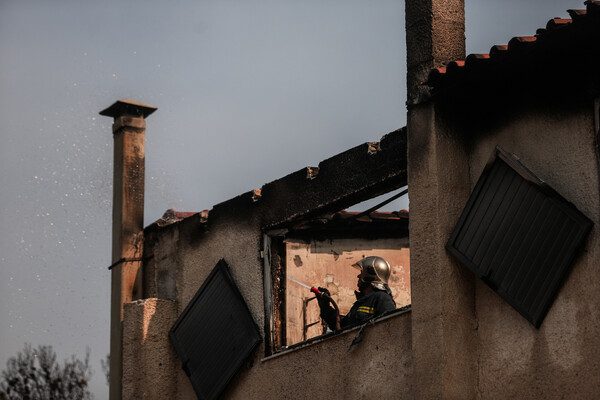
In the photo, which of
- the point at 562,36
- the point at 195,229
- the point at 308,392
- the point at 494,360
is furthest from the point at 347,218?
the point at 562,36

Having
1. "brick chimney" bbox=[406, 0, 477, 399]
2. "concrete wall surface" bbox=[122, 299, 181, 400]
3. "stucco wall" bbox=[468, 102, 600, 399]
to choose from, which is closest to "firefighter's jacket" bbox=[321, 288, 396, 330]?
"brick chimney" bbox=[406, 0, 477, 399]

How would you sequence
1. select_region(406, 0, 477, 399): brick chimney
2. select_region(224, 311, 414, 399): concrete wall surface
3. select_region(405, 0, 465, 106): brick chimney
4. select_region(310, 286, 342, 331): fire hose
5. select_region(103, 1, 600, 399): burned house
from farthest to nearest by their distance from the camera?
select_region(310, 286, 342, 331): fire hose, select_region(405, 0, 465, 106): brick chimney, select_region(224, 311, 414, 399): concrete wall surface, select_region(406, 0, 477, 399): brick chimney, select_region(103, 1, 600, 399): burned house

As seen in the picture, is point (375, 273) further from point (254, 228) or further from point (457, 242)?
point (457, 242)

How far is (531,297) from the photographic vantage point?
8469 millimetres

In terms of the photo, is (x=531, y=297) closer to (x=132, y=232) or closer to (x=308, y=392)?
Result: (x=308, y=392)

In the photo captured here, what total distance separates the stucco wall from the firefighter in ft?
5.01

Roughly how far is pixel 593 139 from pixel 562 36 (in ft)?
2.84

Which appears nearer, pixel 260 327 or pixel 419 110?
pixel 419 110

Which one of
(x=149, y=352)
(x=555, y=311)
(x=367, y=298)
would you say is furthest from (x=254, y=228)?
(x=555, y=311)

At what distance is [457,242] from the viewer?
903cm

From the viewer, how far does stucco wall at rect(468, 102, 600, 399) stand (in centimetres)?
805

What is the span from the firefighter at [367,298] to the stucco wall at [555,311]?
1527 mm

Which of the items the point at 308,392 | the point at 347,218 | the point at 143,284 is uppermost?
the point at 347,218

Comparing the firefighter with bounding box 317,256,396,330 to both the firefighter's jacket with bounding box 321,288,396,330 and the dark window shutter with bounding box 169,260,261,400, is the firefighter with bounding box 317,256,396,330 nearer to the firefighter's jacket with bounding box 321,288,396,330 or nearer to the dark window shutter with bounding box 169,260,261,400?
the firefighter's jacket with bounding box 321,288,396,330
